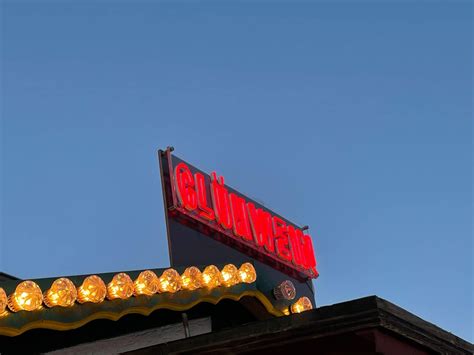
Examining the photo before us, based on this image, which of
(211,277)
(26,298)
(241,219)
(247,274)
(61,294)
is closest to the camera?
(26,298)

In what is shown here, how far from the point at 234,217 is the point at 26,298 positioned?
11.4 m

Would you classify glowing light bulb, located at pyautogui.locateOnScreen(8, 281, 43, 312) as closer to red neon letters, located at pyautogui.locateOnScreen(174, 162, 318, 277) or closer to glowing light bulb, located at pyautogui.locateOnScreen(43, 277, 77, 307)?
glowing light bulb, located at pyautogui.locateOnScreen(43, 277, 77, 307)

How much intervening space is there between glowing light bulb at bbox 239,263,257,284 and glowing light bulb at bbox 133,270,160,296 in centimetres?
271

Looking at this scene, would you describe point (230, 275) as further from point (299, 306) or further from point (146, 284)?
point (299, 306)

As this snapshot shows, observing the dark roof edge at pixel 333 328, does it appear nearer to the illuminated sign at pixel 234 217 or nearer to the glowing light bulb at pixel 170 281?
the glowing light bulb at pixel 170 281

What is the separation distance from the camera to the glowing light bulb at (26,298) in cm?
811

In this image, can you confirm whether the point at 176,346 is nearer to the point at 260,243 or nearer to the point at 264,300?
the point at 264,300

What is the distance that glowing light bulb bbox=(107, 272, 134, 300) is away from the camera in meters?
9.45

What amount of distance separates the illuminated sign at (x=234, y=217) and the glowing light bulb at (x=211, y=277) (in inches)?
203

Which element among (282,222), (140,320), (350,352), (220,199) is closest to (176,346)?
(350,352)

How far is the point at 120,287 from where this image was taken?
9.57 meters

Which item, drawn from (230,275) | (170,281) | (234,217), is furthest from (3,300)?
(234,217)

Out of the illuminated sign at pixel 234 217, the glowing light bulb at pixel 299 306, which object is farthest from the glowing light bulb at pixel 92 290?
the illuminated sign at pixel 234 217

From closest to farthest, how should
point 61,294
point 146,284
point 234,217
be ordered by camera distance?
point 61,294
point 146,284
point 234,217
